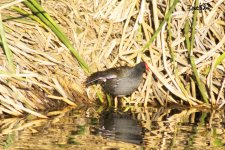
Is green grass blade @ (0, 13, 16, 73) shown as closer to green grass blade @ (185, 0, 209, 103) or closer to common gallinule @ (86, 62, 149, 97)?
common gallinule @ (86, 62, 149, 97)

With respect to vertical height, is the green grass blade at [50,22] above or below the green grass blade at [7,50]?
above

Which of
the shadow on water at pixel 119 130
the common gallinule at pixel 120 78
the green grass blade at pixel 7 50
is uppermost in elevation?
the green grass blade at pixel 7 50

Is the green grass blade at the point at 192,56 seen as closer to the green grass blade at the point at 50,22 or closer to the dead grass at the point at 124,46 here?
the dead grass at the point at 124,46

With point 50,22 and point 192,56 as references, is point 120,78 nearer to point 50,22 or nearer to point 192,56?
point 192,56

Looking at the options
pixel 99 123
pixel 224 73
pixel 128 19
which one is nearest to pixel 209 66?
pixel 224 73

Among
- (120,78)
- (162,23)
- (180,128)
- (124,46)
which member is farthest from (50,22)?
(180,128)

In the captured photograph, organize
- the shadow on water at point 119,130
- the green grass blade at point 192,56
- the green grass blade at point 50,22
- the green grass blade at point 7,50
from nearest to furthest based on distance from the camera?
1. the shadow on water at point 119,130
2. the green grass blade at point 7,50
3. the green grass blade at point 50,22
4. the green grass blade at point 192,56

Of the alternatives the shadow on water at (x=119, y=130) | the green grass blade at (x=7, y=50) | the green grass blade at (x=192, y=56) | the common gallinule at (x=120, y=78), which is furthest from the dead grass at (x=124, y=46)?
the green grass blade at (x=7, y=50)
